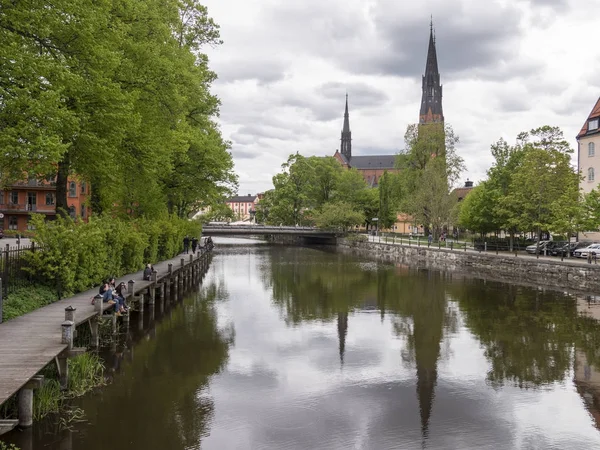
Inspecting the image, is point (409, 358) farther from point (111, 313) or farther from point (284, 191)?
point (284, 191)

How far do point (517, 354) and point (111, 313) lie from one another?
14710 millimetres

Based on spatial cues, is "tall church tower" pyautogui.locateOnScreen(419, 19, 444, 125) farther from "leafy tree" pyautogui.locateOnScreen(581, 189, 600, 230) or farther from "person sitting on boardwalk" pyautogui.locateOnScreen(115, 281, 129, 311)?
"person sitting on boardwalk" pyautogui.locateOnScreen(115, 281, 129, 311)

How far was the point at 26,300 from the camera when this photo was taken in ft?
55.2

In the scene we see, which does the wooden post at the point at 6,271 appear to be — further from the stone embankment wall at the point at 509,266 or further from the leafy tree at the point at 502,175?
the leafy tree at the point at 502,175

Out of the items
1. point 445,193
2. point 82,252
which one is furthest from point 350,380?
point 445,193

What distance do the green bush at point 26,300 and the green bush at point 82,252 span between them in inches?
23.4

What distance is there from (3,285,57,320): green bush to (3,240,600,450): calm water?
3.18m

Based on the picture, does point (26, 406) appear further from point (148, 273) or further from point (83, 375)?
point (148, 273)

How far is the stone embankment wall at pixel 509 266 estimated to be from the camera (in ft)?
112

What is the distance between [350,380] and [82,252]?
11160 mm

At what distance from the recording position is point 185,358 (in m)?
17.0

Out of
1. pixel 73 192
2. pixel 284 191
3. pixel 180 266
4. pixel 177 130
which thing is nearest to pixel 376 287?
pixel 180 266

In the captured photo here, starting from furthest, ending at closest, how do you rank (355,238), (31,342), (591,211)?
(355,238) < (591,211) < (31,342)

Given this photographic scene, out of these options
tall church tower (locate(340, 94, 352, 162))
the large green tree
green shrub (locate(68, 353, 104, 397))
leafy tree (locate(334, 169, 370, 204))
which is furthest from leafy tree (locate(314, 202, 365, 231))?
tall church tower (locate(340, 94, 352, 162))
